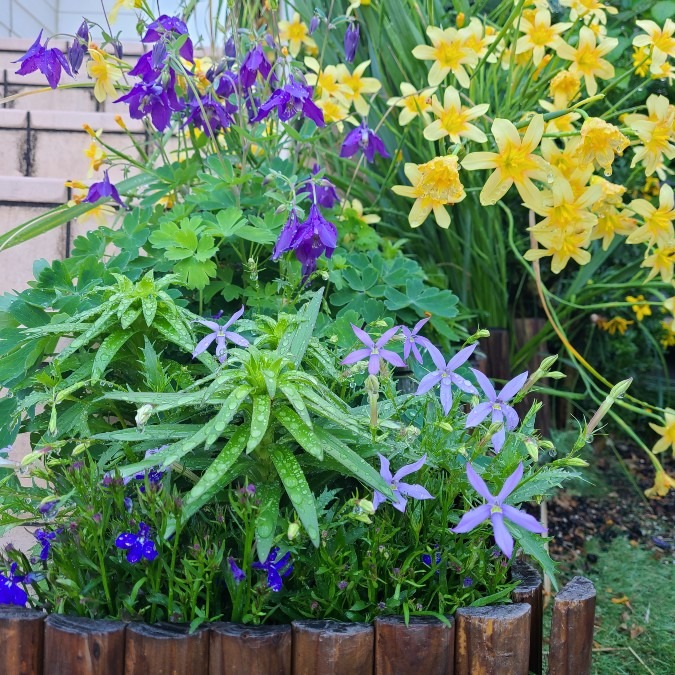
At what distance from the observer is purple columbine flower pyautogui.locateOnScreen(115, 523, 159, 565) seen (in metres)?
0.83

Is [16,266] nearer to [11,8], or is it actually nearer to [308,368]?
[308,368]

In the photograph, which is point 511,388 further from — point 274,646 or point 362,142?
point 362,142

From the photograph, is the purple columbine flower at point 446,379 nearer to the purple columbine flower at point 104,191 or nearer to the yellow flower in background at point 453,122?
the yellow flower in background at point 453,122

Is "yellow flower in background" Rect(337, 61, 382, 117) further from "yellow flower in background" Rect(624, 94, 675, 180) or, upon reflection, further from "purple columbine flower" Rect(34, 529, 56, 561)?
"purple columbine flower" Rect(34, 529, 56, 561)

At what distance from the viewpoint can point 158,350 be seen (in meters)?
1.18

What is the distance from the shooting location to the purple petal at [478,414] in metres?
0.90

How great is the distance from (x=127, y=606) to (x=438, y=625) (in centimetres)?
35

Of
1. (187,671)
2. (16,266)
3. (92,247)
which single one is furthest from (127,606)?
(16,266)

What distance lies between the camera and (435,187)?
1.39m

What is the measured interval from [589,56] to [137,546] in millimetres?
1457

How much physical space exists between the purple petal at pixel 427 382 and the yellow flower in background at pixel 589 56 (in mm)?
1023

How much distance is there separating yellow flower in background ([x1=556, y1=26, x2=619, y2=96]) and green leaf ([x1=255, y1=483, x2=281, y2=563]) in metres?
1.26

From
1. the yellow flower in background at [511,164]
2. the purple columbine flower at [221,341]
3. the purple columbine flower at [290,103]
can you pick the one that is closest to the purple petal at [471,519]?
the purple columbine flower at [221,341]

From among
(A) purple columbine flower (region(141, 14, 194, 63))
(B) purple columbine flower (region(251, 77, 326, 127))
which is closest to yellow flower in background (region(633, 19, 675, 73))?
(B) purple columbine flower (region(251, 77, 326, 127))
